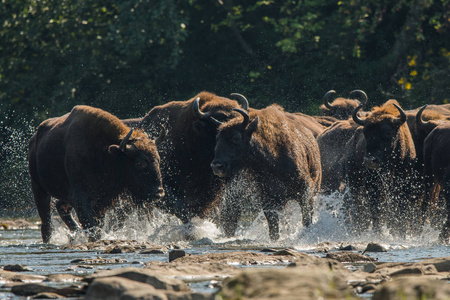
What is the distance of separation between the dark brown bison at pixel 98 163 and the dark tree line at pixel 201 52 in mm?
10347

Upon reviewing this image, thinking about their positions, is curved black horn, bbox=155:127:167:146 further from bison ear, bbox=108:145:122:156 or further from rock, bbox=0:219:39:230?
rock, bbox=0:219:39:230

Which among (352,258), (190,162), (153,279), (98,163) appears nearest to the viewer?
(153,279)

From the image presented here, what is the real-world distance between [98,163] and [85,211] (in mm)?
652

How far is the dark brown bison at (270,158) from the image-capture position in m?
11.1

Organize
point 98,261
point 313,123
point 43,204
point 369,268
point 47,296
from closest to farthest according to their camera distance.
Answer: point 47,296 < point 369,268 < point 98,261 < point 43,204 < point 313,123

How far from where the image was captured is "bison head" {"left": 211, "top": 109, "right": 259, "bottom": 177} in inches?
429

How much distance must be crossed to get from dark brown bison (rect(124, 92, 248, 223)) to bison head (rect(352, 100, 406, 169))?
1881 millimetres

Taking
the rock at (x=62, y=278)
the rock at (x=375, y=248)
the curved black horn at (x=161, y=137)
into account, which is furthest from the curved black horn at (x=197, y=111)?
the rock at (x=62, y=278)

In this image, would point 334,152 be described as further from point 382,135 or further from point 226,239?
point 226,239

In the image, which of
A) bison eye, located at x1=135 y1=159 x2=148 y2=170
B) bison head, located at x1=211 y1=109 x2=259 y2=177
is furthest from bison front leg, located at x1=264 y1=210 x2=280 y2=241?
bison eye, located at x1=135 y1=159 x2=148 y2=170

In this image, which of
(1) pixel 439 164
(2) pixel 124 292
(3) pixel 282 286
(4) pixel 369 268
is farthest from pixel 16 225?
(3) pixel 282 286

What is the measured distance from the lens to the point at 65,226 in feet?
45.0

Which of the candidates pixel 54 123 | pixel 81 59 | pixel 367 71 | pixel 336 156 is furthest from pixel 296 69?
pixel 54 123

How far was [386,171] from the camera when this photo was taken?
1180 centimetres
